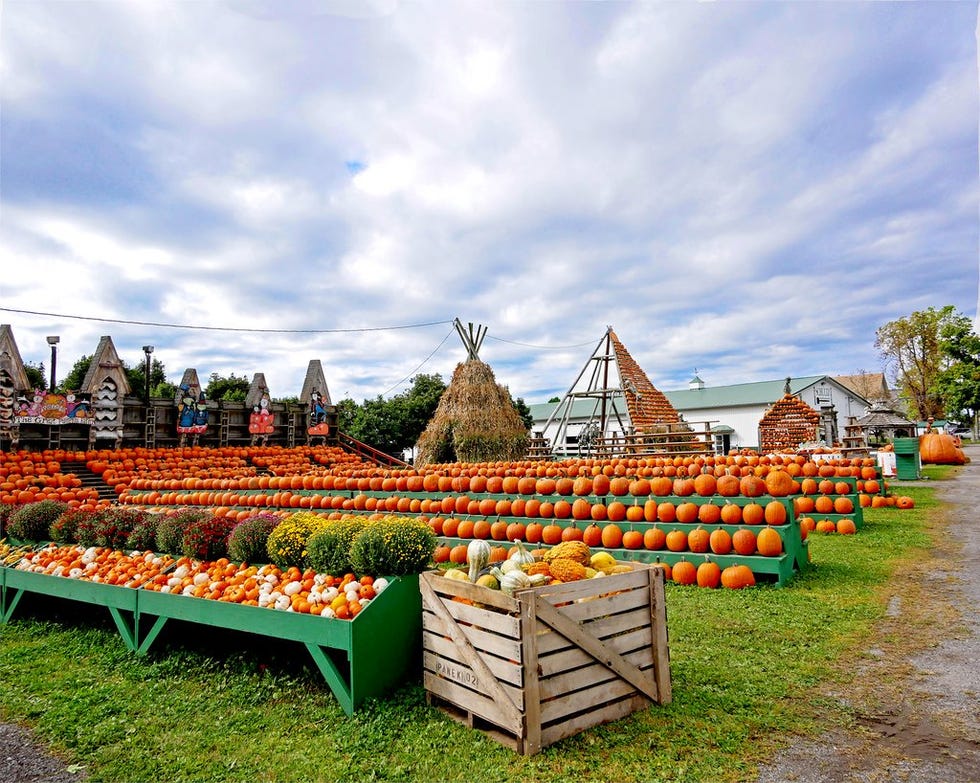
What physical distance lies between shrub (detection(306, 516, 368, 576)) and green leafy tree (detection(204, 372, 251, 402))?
3910 centimetres

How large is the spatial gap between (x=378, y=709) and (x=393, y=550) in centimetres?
99

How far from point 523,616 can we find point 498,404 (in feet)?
65.8

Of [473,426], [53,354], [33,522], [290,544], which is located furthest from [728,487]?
Answer: [53,354]

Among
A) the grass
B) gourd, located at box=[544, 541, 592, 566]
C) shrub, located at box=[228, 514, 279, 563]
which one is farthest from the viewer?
shrub, located at box=[228, 514, 279, 563]

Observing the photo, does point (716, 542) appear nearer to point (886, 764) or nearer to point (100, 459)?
point (886, 764)

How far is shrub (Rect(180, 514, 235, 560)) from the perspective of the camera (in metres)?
5.69

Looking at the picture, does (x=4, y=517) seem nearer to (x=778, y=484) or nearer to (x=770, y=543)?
(x=770, y=543)

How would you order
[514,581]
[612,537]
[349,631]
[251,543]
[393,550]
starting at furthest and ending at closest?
[612,537]
[251,543]
[393,550]
[349,631]
[514,581]

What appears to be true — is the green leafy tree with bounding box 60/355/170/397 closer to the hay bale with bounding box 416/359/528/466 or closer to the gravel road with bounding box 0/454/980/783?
the hay bale with bounding box 416/359/528/466

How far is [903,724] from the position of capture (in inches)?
134

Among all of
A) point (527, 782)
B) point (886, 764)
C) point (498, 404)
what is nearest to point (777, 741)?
point (886, 764)

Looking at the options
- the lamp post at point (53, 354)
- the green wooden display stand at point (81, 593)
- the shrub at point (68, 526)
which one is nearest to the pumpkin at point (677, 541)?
the green wooden display stand at point (81, 593)

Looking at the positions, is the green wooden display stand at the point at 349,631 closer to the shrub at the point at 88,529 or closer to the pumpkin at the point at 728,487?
the shrub at the point at 88,529

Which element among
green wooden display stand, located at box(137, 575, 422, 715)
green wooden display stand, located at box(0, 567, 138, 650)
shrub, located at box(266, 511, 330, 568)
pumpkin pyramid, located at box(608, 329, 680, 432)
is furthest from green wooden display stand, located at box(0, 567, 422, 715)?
pumpkin pyramid, located at box(608, 329, 680, 432)
